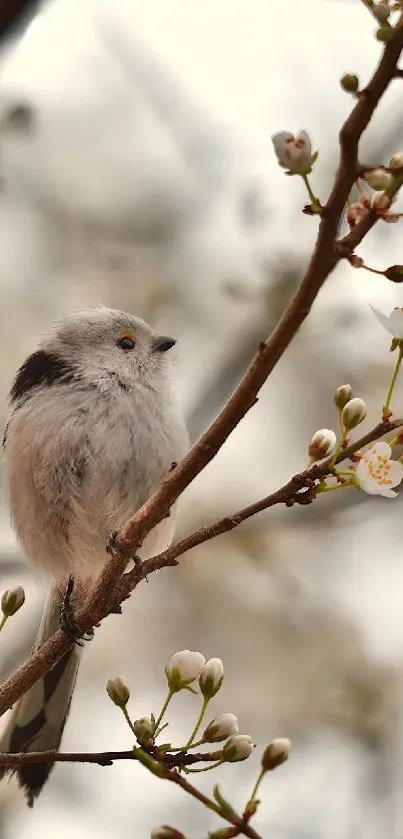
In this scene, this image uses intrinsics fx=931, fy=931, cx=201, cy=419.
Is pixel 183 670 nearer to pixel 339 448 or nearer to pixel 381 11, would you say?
pixel 339 448

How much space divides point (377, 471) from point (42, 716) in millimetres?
1839

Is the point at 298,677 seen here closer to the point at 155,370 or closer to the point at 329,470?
the point at 155,370

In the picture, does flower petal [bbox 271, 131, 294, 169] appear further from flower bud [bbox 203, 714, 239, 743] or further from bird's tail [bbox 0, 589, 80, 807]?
bird's tail [bbox 0, 589, 80, 807]

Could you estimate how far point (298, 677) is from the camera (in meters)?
4.75

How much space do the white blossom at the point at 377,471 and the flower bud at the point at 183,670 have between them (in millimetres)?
562

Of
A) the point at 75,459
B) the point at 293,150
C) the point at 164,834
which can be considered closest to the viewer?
the point at 293,150

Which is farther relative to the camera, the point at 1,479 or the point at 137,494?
the point at 1,479

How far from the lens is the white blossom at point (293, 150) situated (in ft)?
4.79

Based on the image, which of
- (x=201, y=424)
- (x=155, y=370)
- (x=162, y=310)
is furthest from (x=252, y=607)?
(x=155, y=370)

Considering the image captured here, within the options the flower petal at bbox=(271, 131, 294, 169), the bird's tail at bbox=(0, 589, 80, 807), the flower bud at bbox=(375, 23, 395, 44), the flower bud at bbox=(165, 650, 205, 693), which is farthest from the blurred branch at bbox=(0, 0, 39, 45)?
the bird's tail at bbox=(0, 589, 80, 807)

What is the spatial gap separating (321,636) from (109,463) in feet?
7.90

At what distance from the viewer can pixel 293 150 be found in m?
1.46

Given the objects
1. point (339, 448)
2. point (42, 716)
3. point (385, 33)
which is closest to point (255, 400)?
point (339, 448)

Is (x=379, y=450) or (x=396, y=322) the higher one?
(x=396, y=322)
